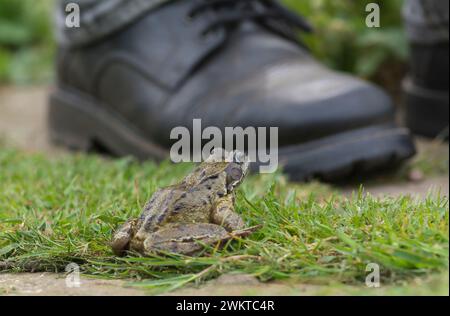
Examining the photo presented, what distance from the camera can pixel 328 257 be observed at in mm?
Answer: 2016

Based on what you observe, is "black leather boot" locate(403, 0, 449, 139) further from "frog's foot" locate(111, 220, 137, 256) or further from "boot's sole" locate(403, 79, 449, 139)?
"frog's foot" locate(111, 220, 137, 256)

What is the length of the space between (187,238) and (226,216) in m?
0.17

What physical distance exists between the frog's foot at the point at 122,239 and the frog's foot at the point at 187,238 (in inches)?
3.0

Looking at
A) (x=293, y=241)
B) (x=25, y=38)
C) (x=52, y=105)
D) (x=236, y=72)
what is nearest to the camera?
(x=293, y=241)

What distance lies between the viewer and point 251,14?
Result: 441 cm

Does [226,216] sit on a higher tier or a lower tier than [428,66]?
lower

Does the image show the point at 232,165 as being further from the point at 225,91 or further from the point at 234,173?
the point at 225,91

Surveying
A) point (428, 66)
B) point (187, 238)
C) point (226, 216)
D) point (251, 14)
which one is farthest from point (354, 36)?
point (187, 238)

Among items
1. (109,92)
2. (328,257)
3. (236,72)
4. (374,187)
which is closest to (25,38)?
(109,92)

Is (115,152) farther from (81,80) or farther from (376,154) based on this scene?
(376,154)

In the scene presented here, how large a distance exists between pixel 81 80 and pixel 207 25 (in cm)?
98

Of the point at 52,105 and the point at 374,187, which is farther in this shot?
the point at 52,105

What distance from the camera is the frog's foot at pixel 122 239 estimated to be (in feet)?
7.13

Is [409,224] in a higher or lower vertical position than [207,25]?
lower
